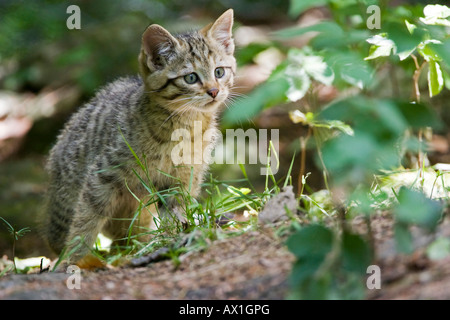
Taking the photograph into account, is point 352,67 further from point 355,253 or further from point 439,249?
point 439,249

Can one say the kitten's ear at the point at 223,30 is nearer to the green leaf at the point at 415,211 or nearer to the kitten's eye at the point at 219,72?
the kitten's eye at the point at 219,72

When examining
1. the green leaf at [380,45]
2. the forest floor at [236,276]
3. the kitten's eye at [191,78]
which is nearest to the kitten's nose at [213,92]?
the kitten's eye at [191,78]

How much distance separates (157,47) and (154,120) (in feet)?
1.89

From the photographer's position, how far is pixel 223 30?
4574 millimetres

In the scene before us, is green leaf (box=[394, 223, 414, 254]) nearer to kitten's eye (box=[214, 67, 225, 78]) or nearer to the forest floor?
the forest floor

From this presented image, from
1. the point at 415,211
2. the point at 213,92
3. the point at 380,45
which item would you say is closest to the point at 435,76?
the point at 380,45

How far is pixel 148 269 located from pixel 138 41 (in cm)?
734

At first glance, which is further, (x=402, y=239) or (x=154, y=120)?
(x=154, y=120)

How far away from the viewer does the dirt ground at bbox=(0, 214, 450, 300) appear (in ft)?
7.38

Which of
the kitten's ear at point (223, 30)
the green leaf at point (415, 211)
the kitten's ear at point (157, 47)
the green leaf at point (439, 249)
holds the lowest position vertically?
the green leaf at point (439, 249)

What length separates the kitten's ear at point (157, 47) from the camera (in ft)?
13.8

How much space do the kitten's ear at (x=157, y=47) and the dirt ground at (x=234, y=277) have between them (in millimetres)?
1799

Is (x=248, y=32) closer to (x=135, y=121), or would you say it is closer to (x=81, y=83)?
(x=81, y=83)
